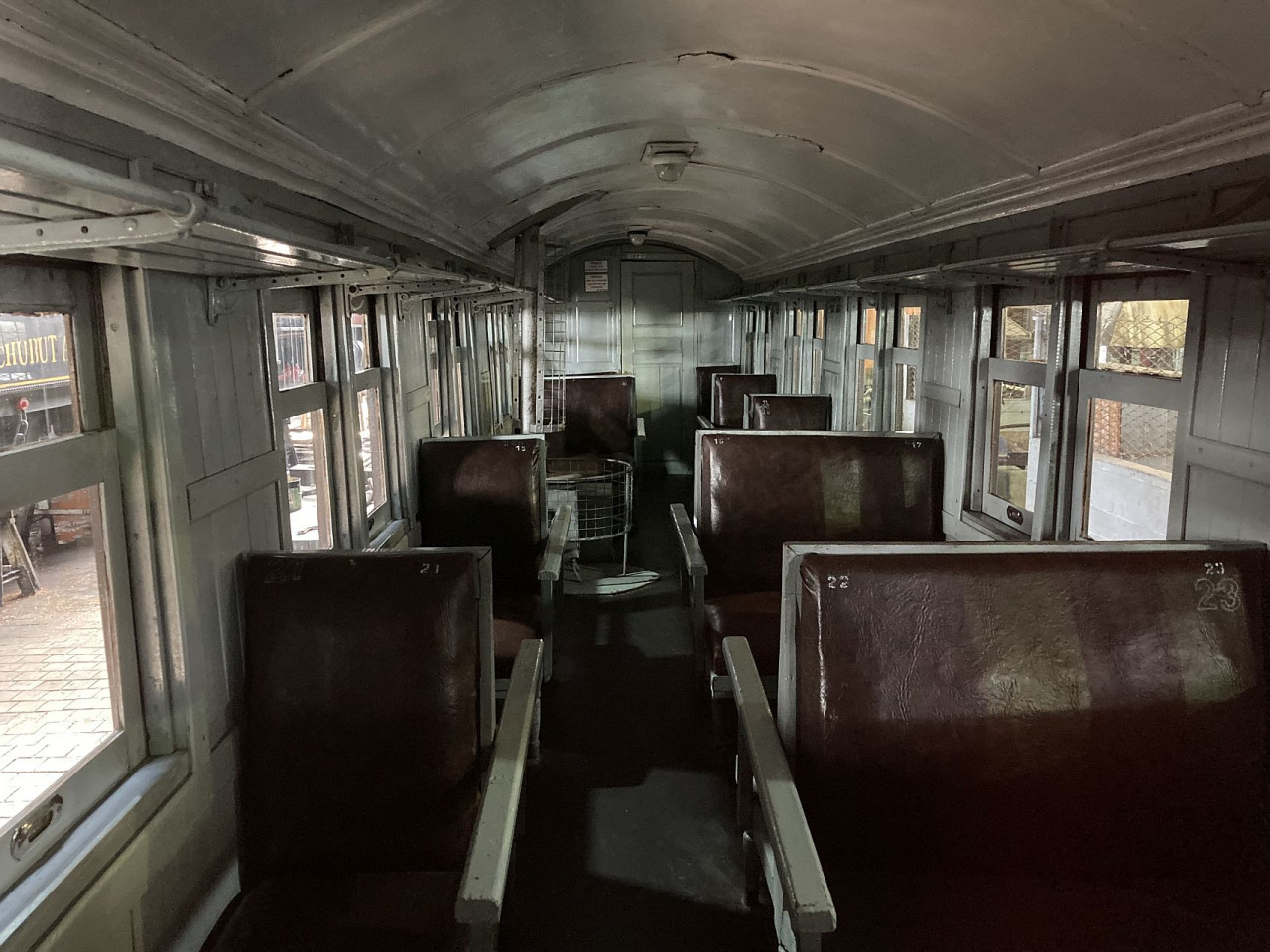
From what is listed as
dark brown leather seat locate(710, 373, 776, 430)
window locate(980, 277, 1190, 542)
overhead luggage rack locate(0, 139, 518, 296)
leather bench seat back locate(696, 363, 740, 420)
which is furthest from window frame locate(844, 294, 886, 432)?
overhead luggage rack locate(0, 139, 518, 296)

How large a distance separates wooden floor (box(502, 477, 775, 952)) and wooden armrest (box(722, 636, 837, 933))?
0.73 m

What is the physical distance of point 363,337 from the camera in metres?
4.42

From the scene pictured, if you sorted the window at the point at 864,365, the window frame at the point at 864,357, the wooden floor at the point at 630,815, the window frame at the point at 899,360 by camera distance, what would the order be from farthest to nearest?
the window at the point at 864,365 → the window frame at the point at 864,357 → the window frame at the point at 899,360 → the wooden floor at the point at 630,815

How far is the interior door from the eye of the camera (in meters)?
11.4

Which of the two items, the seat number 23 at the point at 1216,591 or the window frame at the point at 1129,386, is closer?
the seat number 23 at the point at 1216,591

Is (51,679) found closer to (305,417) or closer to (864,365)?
(305,417)

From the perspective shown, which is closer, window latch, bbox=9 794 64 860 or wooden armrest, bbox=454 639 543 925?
wooden armrest, bbox=454 639 543 925

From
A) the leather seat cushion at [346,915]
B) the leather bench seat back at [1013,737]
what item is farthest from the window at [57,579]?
the leather bench seat back at [1013,737]

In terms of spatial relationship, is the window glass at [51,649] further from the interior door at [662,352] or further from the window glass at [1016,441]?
the interior door at [662,352]

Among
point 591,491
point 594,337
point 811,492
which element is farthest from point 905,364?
point 594,337

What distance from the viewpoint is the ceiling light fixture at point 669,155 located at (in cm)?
500

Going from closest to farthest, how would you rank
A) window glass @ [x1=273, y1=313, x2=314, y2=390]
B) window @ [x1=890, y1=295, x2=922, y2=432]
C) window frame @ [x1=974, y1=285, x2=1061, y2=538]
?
window glass @ [x1=273, y1=313, x2=314, y2=390]
window frame @ [x1=974, y1=285, x2=1061, y2=538]
window @ [x1=890, y1=295, x2=922, y2=432]

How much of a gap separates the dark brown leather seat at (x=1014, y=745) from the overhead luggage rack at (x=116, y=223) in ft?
4.62

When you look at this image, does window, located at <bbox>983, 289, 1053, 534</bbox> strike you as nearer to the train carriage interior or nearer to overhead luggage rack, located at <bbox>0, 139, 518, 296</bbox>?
the train carriage interior
